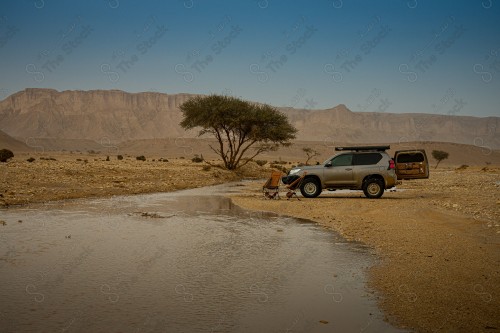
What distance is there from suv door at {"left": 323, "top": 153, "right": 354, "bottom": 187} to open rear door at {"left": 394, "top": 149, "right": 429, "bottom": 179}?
12.8 feet

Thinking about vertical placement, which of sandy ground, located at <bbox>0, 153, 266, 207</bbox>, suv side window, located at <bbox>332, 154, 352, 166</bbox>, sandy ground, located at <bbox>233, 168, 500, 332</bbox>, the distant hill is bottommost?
sandy ground, located at <bbox>233, 168, 500, 332</bbox>

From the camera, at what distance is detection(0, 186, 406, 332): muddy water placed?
566cm

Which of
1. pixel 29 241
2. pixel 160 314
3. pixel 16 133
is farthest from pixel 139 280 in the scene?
pixel 16 133

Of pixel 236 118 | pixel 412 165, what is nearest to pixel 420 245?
pixel 412 165

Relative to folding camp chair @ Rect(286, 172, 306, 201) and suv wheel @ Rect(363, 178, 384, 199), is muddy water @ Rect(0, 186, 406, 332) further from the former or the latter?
suv wheel @ Rect(363, 178, 384, 199)

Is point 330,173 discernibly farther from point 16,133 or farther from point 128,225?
point 16,133

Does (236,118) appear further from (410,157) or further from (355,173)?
(355,173)

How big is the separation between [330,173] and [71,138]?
175170 mm

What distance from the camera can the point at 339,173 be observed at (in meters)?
21.6

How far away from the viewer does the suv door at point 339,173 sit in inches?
850

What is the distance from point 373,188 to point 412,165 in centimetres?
347

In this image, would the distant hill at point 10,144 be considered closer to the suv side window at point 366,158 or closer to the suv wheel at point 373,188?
the suv side window at point 366,158

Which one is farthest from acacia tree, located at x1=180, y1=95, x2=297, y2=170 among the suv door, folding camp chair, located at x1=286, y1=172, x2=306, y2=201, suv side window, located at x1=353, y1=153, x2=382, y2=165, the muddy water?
the muddy water

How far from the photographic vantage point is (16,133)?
189250 millimetres
